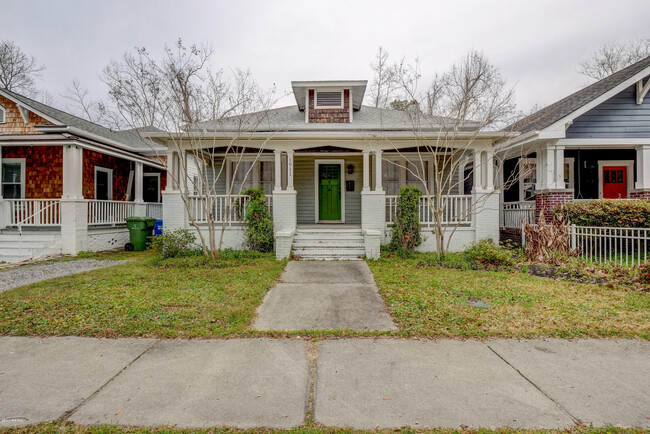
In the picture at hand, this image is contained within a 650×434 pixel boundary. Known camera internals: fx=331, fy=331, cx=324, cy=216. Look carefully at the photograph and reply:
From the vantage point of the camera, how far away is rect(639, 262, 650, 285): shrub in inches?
234

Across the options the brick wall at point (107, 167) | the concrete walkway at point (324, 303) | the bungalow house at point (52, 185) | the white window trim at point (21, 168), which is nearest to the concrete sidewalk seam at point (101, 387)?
the concrete walkway at point (324, 303)

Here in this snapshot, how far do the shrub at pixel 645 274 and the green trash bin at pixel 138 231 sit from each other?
13.2 metres

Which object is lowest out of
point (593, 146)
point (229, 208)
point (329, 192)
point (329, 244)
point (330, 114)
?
point (329, 244)

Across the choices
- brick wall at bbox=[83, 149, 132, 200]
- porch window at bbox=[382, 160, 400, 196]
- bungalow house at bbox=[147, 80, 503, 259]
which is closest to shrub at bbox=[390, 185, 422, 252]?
bungalow house at bbox=[147, 80, 503, 259]

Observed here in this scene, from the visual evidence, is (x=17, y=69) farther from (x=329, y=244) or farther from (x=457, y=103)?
(x=457, y=103)

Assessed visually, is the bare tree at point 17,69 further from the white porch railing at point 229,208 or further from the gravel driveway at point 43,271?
the white porch railing at point 229,208

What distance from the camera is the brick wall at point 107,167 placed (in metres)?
12.1

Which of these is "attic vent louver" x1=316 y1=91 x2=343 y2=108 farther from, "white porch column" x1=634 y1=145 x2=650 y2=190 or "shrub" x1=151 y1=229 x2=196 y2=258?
"white porch column" x1=634 y1=145 x2=650 y2=190

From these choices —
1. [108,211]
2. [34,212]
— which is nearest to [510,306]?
[108,211]

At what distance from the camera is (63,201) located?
33.5ft

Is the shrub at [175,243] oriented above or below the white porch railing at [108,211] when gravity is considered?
below

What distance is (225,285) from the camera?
605 centimetres

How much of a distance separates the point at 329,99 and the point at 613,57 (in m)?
21.1

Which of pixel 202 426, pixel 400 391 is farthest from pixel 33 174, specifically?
pixel 400 391
